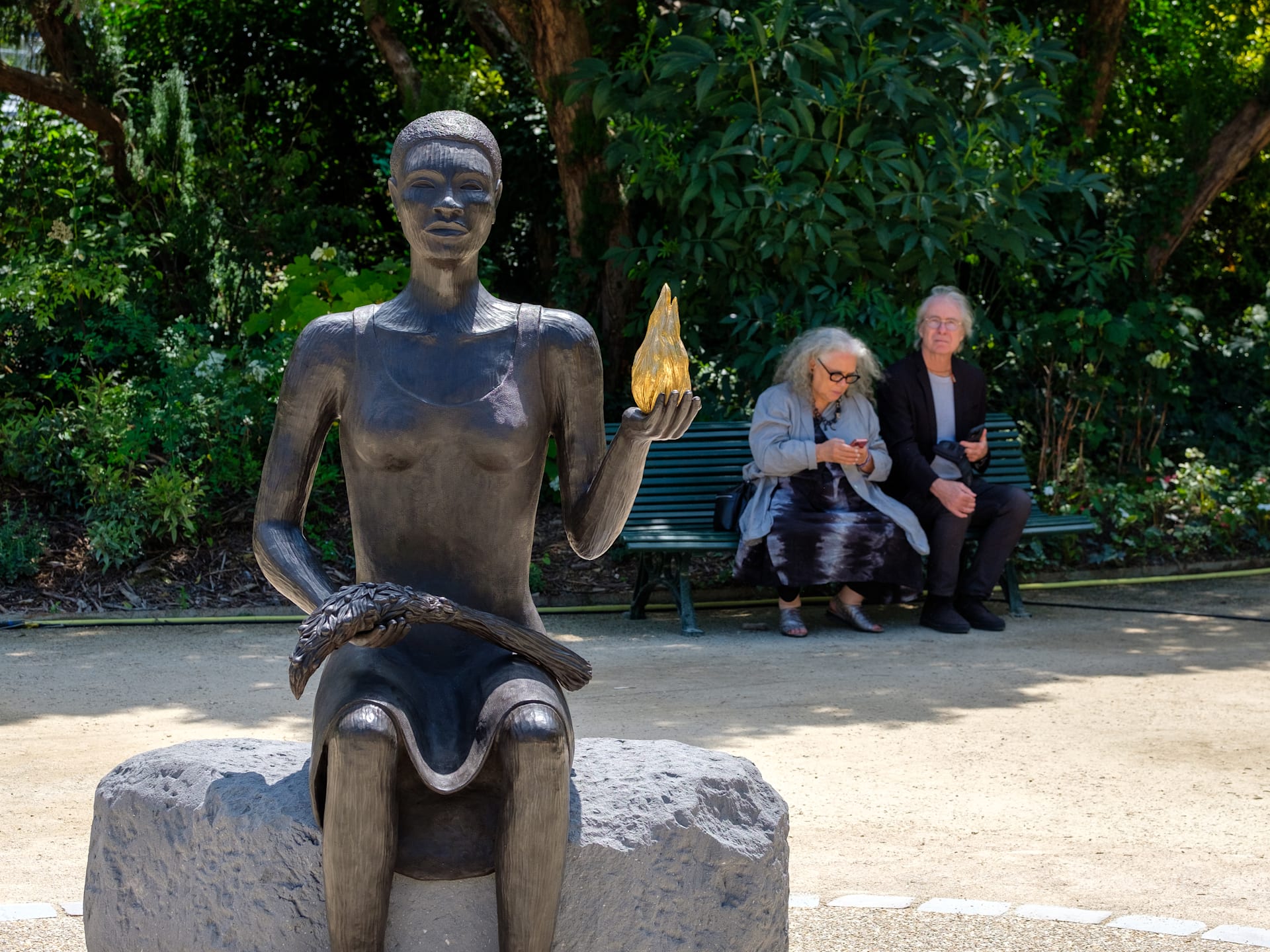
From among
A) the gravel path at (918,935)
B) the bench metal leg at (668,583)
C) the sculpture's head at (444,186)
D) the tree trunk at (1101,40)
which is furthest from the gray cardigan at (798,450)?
the sculpture's head at (444,186)

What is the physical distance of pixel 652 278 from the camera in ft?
27.6

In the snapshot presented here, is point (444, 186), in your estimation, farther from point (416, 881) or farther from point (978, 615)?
point (978, 615)

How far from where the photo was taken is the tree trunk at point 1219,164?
32.7 feet

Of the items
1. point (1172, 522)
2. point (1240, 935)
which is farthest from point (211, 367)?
point (1240, 935)

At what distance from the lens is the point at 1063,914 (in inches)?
147

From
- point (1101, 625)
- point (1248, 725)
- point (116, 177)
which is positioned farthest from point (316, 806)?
point (116, 177)

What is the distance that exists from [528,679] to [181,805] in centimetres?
74

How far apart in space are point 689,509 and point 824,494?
78 cm

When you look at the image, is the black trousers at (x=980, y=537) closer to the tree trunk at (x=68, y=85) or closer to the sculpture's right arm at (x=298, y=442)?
the sculpture's right arm at (x=298, y=442)

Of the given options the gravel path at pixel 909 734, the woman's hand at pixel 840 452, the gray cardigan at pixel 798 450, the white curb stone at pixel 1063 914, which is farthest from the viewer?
the gray cardigan at pixel 798 450

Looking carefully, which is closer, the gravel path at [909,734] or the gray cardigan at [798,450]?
the gravel path at [909,734]

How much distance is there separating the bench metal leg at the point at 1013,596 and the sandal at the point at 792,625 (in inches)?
44.8

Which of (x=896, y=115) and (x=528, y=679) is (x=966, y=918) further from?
(x=896, y=115)

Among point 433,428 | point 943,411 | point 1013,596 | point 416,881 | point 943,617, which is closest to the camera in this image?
point 416,881
